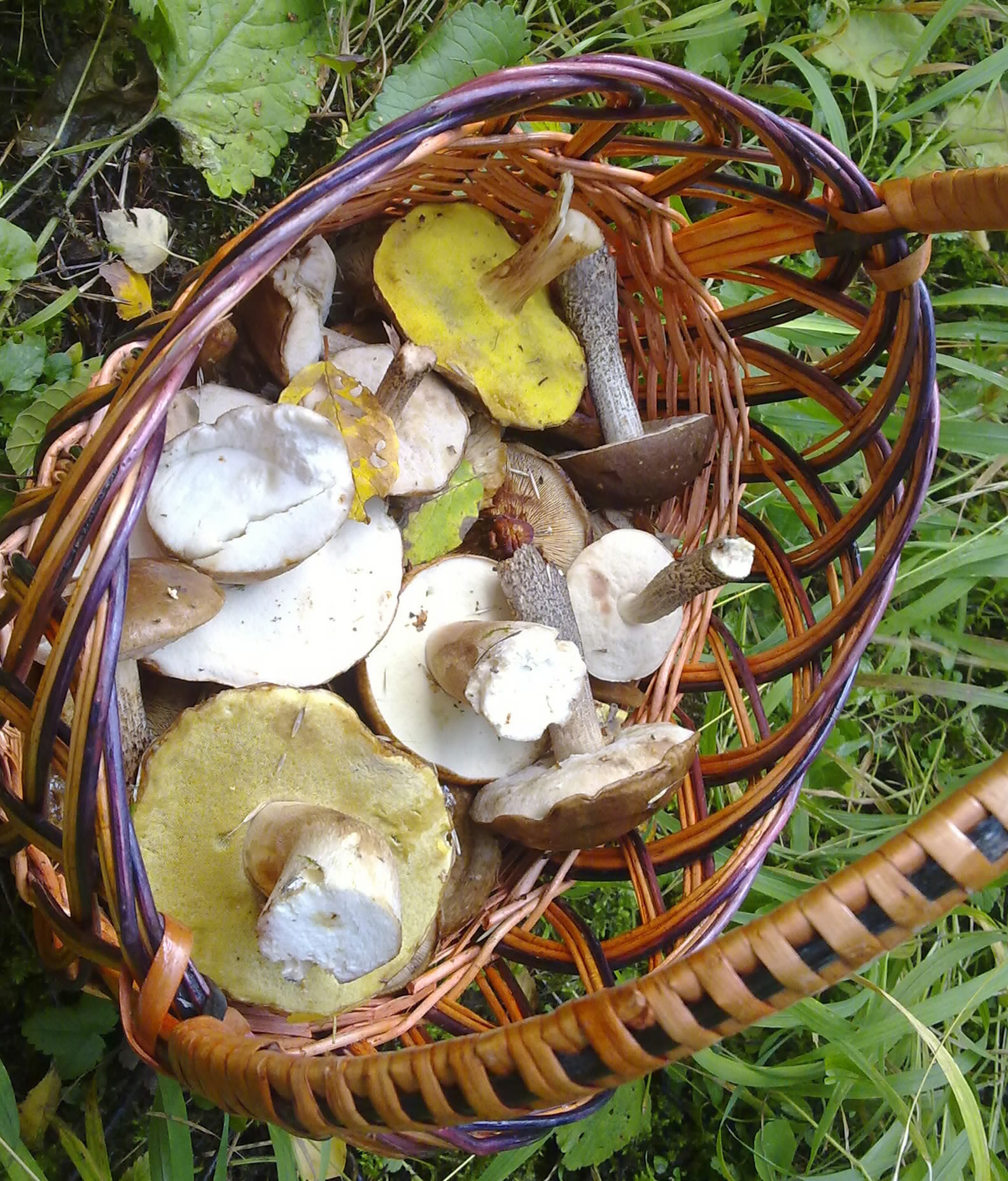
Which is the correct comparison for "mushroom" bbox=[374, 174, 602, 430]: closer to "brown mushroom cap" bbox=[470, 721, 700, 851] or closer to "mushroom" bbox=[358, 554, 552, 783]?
"mushroom" bbox=[358, 554, 552, 783]

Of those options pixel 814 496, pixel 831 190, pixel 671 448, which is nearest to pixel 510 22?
pixel 831 190

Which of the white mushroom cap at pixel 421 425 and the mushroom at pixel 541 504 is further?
the mushroom at pixel 541 504

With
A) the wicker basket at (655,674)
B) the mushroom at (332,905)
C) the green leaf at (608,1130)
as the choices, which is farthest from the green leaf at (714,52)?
the green leaf at (608,1130)

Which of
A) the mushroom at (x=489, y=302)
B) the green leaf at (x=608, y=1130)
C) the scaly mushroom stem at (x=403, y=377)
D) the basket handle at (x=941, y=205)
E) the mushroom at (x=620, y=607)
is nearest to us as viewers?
the basket handle at (x=941, y=205)

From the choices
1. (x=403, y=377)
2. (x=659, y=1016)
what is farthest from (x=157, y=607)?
(x=659, y=1016)

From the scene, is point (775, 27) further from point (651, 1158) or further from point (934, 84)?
point (651, 1158)

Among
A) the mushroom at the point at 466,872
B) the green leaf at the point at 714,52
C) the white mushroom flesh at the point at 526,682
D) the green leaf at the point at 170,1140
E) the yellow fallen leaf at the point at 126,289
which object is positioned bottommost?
the green leaf at the point at 170,1140

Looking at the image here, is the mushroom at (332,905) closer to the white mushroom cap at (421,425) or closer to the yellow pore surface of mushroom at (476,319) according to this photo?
the white mushroom cap at (421,425)
